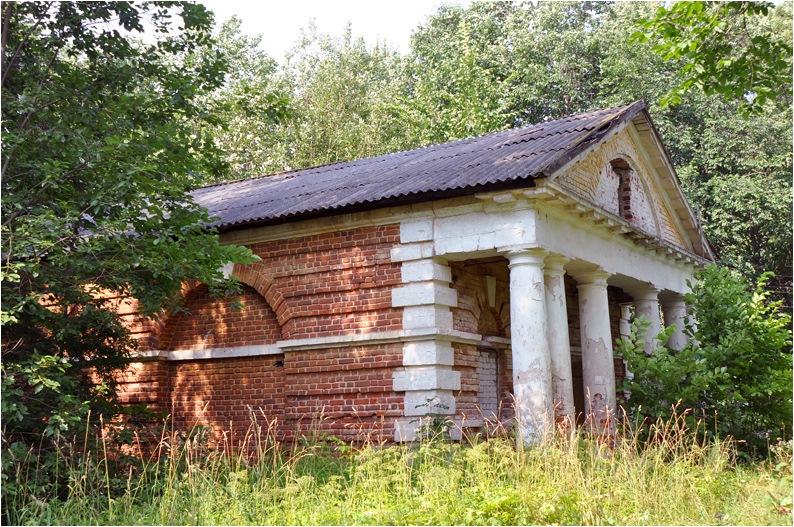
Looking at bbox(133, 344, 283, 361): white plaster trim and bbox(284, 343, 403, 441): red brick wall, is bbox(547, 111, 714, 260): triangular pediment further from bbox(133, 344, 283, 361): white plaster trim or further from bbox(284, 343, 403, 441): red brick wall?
bbox(133, 344, 283, 361): white plaster trim

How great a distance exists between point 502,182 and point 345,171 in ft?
18.3

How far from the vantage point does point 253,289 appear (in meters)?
12.3

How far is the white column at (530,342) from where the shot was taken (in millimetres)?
10055

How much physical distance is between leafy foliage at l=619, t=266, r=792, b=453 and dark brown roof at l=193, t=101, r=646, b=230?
2.98m

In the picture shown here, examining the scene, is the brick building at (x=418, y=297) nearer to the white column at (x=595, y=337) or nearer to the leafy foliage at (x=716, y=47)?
the white column at (x=595, y=337)

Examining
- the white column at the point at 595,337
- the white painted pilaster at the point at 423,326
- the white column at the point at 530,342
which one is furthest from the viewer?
the white column at the point at 595,337

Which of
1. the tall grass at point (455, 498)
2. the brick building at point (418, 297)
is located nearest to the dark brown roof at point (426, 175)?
the brick building at point (418, 297)

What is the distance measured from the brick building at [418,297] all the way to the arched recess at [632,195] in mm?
56

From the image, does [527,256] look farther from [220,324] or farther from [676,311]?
[676,311]

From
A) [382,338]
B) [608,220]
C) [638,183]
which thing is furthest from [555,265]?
[638,183]

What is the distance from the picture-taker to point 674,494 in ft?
23.5

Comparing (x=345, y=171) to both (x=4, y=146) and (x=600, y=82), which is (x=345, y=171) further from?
(x=600, y=82)

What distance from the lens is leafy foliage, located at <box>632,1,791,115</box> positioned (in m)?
9.02

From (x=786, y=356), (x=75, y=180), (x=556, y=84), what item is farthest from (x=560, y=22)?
(x=75, y=180)
